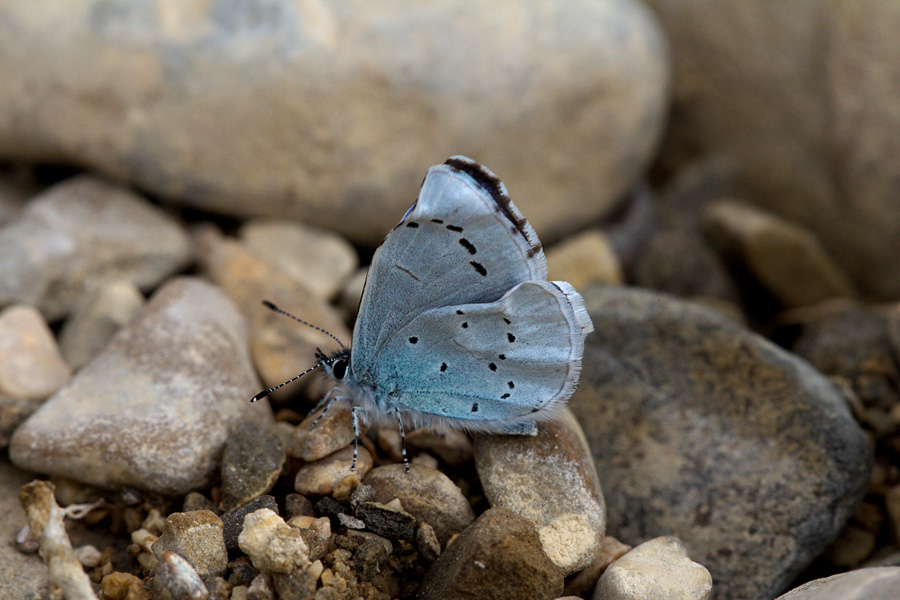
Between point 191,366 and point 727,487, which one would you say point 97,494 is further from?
point 727,487

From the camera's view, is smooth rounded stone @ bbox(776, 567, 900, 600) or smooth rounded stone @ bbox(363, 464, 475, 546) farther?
smooth rounded stone @ bbox(363, 464, 475, 546)

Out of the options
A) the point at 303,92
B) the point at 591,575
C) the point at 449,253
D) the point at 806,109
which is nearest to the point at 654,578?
the point at 591,575

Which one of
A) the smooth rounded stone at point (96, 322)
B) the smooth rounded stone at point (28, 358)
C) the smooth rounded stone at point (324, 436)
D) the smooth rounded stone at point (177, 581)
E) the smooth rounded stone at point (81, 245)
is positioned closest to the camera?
the smooth rounded stone at point (177, 581)

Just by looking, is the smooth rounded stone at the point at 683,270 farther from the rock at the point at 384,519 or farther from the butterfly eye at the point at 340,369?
the rock at the point at 384,519

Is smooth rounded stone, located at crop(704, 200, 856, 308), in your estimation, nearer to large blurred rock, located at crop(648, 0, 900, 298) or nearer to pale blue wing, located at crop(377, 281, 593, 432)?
large blurred rock, located at crop(648, 0, 900, 298)

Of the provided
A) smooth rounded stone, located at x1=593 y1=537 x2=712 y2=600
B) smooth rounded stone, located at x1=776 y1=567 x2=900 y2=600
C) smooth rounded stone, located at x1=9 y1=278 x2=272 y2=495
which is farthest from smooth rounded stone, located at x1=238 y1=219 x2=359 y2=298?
smooth rounded stone, located at x1=776 y1=567 x2=900 y2=600

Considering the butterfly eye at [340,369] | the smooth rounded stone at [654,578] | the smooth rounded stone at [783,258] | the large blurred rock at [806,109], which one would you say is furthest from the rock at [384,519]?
the large blurred rock at [806,109]

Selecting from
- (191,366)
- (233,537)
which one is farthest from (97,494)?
(233,537)
